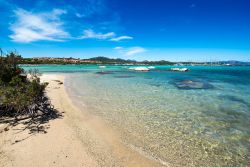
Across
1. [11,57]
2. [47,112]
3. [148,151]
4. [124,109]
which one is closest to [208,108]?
[124,109]

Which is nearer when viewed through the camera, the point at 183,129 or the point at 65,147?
the point at 65,147

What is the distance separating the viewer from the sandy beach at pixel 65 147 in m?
7.31

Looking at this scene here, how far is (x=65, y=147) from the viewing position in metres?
8.41

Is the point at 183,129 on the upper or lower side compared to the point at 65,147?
lower

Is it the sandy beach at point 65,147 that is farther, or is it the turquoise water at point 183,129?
the turquoise water at point 183,129

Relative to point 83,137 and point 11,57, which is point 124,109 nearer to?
point 83,137

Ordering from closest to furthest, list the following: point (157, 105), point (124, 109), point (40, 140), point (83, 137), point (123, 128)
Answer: point (40, 140) < point (83, 137) < point (123, 128) < point (124, 109) < point (157, 105)

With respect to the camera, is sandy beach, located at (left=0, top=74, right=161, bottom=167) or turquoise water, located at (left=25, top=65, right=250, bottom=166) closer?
sandy beach, located at (left=0, top=74, right=161, bottom=167)

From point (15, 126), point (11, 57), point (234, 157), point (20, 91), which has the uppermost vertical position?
point (11, 57)

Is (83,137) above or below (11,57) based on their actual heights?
below

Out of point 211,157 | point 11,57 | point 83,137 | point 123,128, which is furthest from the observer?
point 11,57

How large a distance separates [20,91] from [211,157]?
Result: 39.3 feet

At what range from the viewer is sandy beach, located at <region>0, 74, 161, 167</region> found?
7312 millimetres

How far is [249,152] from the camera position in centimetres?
845
